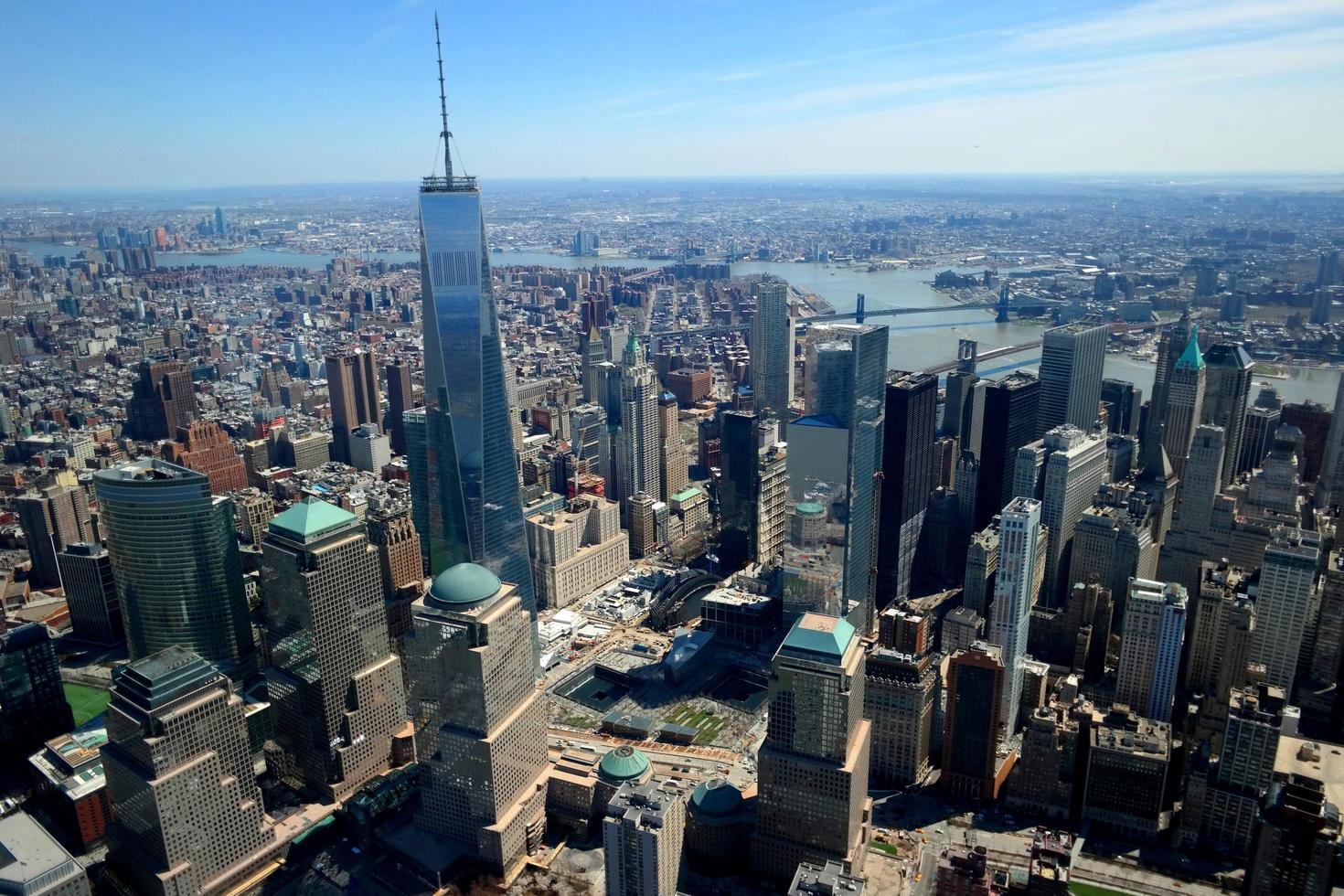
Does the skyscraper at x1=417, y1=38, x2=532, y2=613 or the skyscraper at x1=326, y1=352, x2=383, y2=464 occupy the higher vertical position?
the skyscraper at x1=417, y1=38, x2=532, y2=613

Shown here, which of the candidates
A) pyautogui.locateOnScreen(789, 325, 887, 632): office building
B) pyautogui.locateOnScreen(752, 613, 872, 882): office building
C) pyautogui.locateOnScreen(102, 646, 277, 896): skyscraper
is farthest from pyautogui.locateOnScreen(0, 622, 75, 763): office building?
pyautogui.locateOnScreen(789, 325, 887, 632): office building

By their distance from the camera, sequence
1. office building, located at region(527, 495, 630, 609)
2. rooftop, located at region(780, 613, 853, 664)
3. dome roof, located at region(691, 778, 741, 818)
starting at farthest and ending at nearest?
office building, located at region(527, 495, 630, 609) → dome roof, located at region(691, 778, 741, 818) → rooftop, located at region(780, 613, 853, 664)

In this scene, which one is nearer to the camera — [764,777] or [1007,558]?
[764,777]

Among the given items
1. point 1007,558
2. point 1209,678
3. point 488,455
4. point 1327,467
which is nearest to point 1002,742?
point 1007,558

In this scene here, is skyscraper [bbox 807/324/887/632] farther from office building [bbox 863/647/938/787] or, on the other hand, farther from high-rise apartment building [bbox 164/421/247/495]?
high-rise apartment building [bbox 164/421/247/495]

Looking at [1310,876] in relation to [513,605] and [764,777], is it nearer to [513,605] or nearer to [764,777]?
[764,777]

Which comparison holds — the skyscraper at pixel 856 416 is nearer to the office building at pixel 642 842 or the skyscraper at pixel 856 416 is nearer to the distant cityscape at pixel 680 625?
the distant cityscape at pixel 680 625

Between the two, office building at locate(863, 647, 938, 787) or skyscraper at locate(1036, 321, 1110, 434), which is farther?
skyscraper at locate(1036, 321, 1110, 434)
